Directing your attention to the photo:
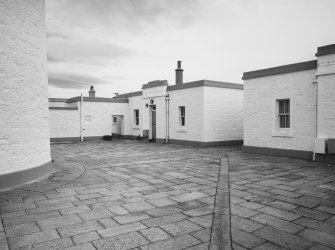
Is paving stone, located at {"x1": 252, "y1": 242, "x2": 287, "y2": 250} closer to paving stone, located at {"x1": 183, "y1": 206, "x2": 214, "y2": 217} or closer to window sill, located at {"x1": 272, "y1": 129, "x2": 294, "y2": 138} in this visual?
paving stone, located at {"x1": 183, "y1": 206, "x2": 214, "y2": 217}

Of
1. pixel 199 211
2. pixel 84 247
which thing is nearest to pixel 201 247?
pixel 199 211

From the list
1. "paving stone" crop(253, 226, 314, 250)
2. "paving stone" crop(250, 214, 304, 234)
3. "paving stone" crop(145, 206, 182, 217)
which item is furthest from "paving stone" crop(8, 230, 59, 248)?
"paving stone" crop(250, 214, 304, 234)

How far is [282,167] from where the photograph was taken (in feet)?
29.0

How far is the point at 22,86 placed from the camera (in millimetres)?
6574

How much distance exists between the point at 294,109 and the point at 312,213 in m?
7.27

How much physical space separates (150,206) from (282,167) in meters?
5.86

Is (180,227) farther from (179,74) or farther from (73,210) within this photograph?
(179,74)

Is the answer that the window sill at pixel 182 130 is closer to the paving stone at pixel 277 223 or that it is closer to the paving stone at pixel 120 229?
the paving stone at pixel 277 223

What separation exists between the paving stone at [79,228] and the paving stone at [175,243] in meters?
0.99

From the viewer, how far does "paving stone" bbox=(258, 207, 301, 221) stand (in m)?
4.33

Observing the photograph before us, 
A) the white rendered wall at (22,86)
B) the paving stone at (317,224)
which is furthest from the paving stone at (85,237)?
the white rendered wall at (22,86)

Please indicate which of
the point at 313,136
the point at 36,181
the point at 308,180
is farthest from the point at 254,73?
the point at 36,181

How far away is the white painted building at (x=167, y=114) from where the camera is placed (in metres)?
15.5

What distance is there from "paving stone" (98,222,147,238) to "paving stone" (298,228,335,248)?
2.34 meters
